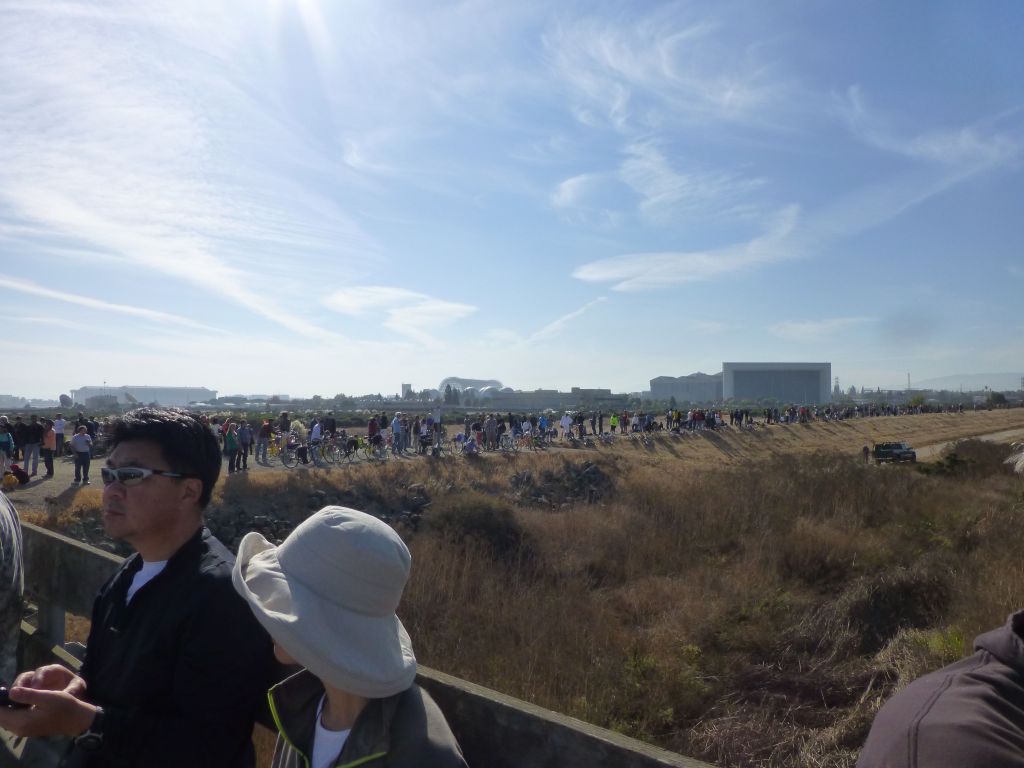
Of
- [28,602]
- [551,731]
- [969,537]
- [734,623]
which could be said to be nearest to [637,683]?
[734,623]

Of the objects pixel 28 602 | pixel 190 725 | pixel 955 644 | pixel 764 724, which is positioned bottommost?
pixel 764 724

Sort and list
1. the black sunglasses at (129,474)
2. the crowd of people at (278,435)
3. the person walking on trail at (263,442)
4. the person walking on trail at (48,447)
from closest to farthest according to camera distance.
→ the black sunglasses at (129,474) → the crowd of people at (278,435) → the person walking on trail at (48,447) → the person walking on trail at (263,442)

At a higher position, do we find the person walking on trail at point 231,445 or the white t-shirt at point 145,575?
the white t-shirt at point 145,575

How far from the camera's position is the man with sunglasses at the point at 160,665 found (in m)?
2.39

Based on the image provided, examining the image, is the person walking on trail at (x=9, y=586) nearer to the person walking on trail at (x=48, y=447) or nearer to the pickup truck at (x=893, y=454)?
the person walking on trail at (x=48, y=447)

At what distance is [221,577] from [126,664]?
462 millimetres

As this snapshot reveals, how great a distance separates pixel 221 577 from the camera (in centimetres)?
257

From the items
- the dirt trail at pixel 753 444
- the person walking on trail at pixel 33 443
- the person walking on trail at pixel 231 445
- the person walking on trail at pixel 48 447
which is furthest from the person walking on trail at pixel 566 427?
the person walking on trail at pixel 33 443

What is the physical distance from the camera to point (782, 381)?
622 ft

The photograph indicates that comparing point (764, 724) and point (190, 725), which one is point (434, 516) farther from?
point (190, 725)

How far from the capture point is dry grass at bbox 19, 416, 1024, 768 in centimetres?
902

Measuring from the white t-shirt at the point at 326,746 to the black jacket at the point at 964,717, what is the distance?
1434 millimetres

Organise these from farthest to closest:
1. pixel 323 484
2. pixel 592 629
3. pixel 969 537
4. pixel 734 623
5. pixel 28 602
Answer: pixel 323 484
pixel 969 537
pixel 734 623
pixel 592 629
pixel 28 602

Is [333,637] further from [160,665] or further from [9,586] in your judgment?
[9,586]
